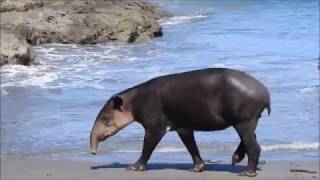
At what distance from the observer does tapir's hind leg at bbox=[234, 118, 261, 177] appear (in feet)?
24.7

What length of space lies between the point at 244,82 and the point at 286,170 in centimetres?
100

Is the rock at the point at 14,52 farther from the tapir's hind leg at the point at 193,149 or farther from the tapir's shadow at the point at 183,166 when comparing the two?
the tapir's hind leg at the point at 193,149

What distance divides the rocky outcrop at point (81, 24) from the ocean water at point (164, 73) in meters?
0.52

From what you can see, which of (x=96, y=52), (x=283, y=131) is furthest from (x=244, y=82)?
(x=96, y=52)

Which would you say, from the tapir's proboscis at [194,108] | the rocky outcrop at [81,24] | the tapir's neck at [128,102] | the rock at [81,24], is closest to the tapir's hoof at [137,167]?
the tapir's proboscis at [194,108]

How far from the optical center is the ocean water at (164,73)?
976 cm

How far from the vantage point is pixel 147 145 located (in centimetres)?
791

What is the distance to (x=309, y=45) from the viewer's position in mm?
22656

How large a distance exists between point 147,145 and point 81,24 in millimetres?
16263

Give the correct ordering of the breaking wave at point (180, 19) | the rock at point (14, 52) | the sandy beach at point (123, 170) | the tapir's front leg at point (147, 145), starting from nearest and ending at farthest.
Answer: the sandy beach at point (123, 170), the tapir's front leg at point (147, 145), the rock at point (14, 52), the breaking wave at point (180, 19)

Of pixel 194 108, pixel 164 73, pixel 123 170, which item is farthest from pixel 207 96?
pixel 164 73

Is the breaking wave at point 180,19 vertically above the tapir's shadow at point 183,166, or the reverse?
the tapir's shadow at point 183,166

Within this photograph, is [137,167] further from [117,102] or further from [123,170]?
[117,102]

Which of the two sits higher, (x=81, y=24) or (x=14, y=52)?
(x=14, y=52)
